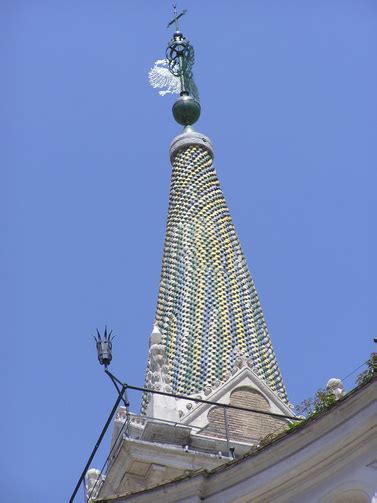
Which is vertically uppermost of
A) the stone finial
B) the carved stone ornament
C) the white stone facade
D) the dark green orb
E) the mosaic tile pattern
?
the dark green orb

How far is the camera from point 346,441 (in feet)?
59.9

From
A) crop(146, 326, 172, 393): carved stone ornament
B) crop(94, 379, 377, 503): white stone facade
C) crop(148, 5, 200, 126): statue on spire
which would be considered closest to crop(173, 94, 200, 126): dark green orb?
crop(148, 5, 200, 126): statue on spire

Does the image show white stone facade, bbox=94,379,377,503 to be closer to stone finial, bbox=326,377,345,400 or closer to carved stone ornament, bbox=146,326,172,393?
stone finial, bbox=326,377,345,400

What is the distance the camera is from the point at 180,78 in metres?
45.8

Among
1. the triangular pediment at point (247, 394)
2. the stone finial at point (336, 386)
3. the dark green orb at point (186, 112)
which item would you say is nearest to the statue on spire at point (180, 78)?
the dark green orb at point (186, 112)

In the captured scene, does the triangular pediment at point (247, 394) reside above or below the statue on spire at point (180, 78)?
below

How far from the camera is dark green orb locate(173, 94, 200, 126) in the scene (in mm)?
44781

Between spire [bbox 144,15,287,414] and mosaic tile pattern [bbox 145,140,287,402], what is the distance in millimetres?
25

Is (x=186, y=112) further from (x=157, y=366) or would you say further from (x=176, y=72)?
(x=157, y=366)

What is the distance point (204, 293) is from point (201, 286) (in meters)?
0.32

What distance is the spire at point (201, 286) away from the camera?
123ft

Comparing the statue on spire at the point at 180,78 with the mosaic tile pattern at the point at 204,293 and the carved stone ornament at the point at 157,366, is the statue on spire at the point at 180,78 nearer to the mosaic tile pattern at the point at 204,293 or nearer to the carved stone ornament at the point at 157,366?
the mosaic tile pattern at the point at 204,293

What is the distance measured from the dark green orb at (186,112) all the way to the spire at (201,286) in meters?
0.03

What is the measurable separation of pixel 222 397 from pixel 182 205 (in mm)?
9348
